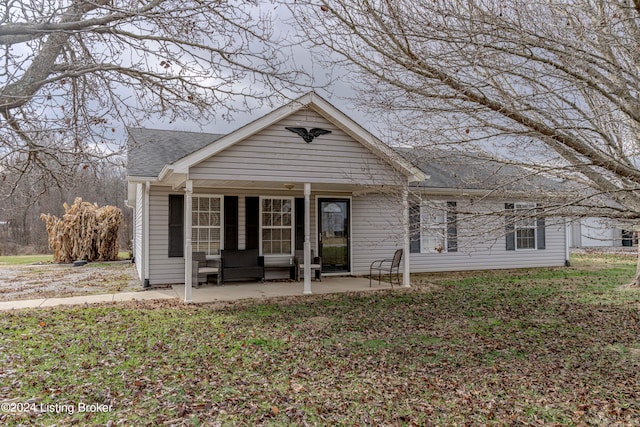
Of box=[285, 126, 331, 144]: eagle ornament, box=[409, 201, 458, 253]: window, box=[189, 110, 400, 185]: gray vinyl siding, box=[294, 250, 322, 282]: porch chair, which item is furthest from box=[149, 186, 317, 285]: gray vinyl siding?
box=[409, 201, 458, 253]: window

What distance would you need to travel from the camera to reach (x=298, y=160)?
8984mm

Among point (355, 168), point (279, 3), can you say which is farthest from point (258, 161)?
point (279, 3)

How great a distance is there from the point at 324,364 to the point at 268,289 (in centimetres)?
505

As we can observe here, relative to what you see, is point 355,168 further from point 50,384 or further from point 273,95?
point 50,384

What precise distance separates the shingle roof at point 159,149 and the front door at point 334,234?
11.9 ft

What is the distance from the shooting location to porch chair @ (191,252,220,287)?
9.91m

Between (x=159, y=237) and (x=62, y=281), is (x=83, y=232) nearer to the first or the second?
(x=62, y=281)

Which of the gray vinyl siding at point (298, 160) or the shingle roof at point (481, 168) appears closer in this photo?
the shingle roof at point (481, 168)

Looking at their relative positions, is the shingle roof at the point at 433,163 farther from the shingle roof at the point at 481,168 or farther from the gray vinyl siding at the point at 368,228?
the gray vinyl siding at the point at 368,228

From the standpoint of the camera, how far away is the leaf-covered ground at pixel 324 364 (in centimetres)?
366

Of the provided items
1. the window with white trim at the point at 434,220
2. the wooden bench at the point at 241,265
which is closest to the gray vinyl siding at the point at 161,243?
the wooden bench at the point at 241,265

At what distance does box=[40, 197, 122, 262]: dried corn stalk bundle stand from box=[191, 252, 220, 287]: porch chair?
33.2 feet

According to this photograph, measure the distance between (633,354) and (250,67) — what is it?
19.5ft

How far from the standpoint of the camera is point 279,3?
15.6 ft
